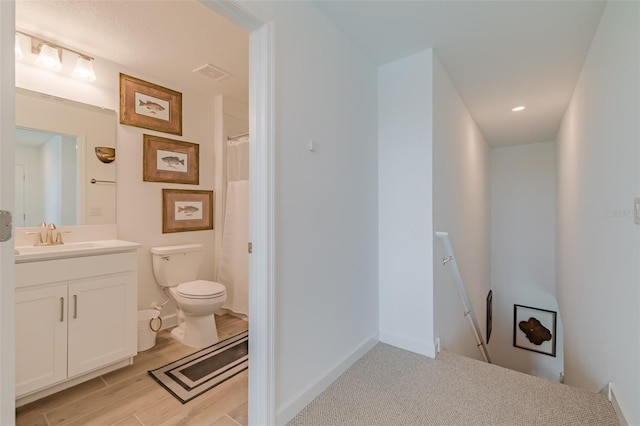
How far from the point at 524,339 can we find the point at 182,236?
5673 millimetres

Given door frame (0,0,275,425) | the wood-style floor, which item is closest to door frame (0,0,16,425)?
door frame (0,0,275,425)

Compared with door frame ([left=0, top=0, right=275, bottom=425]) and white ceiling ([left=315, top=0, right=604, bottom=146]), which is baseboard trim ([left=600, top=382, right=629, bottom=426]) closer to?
door frame ([left=0, top=0, right=275, bottom=425])

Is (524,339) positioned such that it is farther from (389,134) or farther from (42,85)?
(42,85)

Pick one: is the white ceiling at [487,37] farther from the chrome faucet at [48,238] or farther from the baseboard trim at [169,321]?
the baseboard trim at [169,321]

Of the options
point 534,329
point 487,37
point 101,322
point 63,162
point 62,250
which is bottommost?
point 534,329

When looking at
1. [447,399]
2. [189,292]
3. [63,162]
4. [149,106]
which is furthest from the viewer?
[149,106]

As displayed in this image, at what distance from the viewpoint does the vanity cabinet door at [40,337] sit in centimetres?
158

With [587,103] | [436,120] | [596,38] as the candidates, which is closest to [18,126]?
[436,120]

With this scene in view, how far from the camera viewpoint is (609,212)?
163 centimetres

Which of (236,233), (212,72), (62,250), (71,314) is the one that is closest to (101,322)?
(71,314)

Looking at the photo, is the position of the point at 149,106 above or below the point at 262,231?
above

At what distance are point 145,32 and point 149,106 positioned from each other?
30.3 inches

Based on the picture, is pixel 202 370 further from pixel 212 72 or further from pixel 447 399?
pixel 212 72

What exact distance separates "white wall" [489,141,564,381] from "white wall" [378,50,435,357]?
3.92 meters
